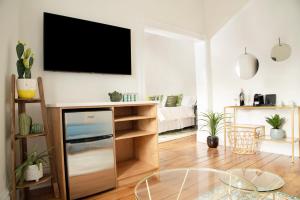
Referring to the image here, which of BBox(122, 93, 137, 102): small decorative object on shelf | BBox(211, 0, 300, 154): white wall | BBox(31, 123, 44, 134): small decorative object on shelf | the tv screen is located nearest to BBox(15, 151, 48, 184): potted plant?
BBox(31, 123, 44, 134): small decorative object on shelf

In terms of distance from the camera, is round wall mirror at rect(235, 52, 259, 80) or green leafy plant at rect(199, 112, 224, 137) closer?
round wall mirror at rect(235, 52, 259, 80)

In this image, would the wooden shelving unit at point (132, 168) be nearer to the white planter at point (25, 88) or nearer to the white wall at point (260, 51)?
the white planter at point (25, 88)

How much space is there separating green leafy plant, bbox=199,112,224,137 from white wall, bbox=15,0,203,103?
4.84ft

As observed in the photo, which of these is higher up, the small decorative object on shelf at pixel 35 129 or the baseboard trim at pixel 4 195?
the small decorative object on shelf at pixel 35 129

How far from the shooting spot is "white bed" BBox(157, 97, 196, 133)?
493 centimetres

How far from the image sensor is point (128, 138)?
2777 millimetres

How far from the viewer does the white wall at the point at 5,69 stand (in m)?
1.63

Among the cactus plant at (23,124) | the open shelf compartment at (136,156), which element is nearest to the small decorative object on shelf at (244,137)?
the open shelf compartment at (136,156)

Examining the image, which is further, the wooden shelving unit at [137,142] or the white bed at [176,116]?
the white bed at [176,116]

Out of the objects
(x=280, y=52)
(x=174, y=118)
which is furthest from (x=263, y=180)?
(x=174, y=118)

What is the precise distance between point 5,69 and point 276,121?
3368mm

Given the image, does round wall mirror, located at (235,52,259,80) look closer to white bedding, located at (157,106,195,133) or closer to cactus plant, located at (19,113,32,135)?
white bedding, located at (157,106,195,133)

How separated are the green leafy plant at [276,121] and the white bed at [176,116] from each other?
7.63ft

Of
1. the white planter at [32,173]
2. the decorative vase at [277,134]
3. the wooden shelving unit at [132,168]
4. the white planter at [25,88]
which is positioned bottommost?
the wooden shelving unit at [132,168]
